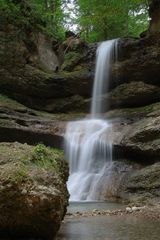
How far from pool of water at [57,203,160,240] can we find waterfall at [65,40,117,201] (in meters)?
5.21

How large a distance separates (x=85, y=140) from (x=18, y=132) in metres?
2.67

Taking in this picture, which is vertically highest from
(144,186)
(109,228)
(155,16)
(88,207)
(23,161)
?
(155,16)

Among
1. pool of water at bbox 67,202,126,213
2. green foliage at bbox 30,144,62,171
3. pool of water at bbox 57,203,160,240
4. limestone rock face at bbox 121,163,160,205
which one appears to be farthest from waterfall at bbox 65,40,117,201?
green foliage at bbox 30,144,62,171

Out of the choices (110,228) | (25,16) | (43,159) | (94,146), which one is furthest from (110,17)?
(43,159)

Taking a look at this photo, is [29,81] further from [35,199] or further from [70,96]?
[35,199]

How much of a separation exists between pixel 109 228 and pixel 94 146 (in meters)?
8.88

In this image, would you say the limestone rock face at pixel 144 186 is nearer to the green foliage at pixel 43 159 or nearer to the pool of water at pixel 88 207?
the pool of water at pixel 88 207

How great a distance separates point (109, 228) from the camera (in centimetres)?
702

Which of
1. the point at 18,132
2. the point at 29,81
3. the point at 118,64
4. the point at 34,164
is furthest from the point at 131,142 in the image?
the point at 34,164

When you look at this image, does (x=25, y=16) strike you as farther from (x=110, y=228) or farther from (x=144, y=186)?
(x=110, y=228)

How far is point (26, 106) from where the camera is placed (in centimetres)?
2047

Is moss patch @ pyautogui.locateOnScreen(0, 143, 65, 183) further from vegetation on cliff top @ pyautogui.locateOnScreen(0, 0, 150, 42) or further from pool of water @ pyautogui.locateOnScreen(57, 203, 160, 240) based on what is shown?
vegetation on cliff top @ pyautogui.locateOnScreen(0, 0, 150, 42)

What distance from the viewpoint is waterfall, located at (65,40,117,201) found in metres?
14.0

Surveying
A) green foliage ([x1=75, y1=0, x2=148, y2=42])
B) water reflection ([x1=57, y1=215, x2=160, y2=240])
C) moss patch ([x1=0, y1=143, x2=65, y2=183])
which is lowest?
water reflection ([x1=57, y1=215, x2=160, y2=240])
